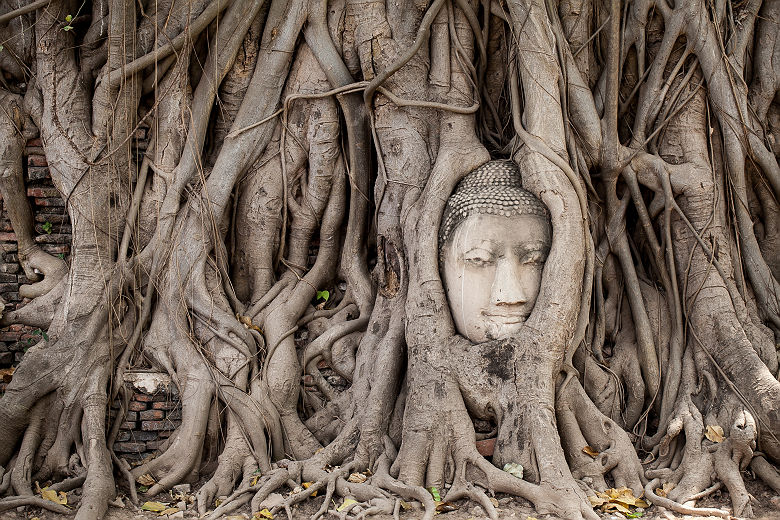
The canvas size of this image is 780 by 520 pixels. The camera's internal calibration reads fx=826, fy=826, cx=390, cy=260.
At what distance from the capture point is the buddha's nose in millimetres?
4234

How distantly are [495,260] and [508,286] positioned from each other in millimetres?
159

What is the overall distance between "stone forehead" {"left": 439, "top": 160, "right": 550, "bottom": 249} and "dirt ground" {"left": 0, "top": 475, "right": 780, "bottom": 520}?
140cm

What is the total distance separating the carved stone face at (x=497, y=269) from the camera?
4273mm

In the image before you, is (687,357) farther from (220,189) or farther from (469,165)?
(220,189)

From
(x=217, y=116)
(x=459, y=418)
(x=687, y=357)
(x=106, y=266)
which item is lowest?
(x=459, y=418)

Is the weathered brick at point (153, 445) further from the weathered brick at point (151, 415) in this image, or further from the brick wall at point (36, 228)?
the brick wall at point (36, 228)

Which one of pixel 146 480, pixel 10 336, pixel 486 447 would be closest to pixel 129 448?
pixel 146 480

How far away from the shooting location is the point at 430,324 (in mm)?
4352

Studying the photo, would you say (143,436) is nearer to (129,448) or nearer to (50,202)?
(129,448)

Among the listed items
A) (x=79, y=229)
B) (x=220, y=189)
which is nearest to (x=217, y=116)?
(x=220, y=189)

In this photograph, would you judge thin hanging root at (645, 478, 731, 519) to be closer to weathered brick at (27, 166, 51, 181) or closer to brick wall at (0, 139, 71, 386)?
brick wall at (0, 139, 71, 386)

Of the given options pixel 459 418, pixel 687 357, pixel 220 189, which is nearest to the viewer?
pixel 459 418

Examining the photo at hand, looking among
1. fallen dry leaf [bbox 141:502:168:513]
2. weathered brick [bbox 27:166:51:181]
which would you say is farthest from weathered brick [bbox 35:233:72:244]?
fallen dry leaf [bbox 141:502:168:513]

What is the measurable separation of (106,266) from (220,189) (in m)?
0.80
